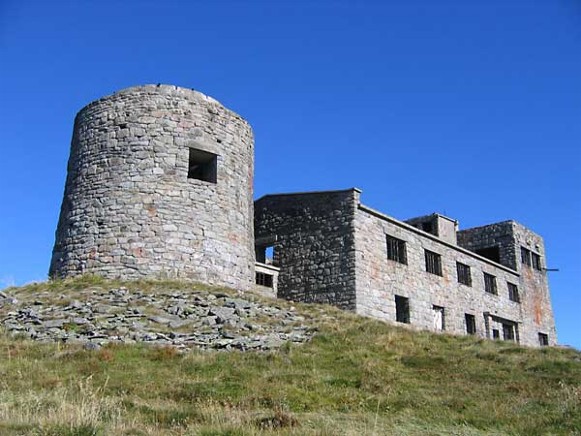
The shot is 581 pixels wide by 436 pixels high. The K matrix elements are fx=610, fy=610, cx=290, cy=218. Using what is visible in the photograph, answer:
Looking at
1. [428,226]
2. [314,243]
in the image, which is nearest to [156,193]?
[314,243]

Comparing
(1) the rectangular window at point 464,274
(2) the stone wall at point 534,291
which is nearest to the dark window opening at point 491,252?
(2) the stone wall at point 534,291

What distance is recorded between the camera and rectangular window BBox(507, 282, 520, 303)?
1412 inches

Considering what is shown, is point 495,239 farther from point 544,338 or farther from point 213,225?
point 213,225

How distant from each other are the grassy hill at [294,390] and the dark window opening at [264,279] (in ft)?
31.5

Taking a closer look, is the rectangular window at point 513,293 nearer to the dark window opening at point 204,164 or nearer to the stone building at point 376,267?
the stone building at point 376,267

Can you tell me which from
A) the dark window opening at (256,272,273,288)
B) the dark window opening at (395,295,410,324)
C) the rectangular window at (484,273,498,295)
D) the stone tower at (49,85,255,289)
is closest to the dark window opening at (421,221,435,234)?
the rectangular window at (484,273,498,295)

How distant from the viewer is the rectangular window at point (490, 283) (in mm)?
33750

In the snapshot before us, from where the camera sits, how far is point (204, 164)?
883 inches

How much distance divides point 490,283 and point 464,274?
313cm

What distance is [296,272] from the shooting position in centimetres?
2644

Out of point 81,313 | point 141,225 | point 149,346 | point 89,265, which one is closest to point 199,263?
point 141,225

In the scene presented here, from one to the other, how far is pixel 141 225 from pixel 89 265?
6.83 feet

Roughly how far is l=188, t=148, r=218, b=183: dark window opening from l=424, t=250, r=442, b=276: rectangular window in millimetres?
12389

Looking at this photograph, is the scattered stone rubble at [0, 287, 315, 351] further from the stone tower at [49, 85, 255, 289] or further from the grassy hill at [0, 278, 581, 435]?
the stone tower at [49, 85, 255, 289]
